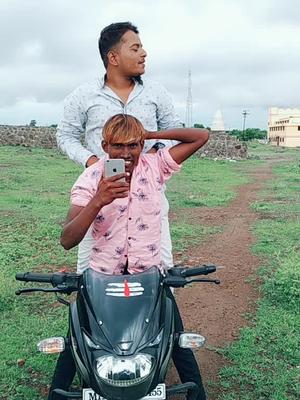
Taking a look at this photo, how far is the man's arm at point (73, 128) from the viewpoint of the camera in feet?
10.1

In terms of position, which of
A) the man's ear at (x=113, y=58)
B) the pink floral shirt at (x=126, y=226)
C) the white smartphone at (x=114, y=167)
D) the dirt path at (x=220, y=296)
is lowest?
the dirt path at (x=220, y=296)

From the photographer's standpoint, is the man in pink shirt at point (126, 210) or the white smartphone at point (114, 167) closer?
the white smartphone at point (114, 167)

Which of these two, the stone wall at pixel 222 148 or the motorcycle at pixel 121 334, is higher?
the stone wall at pixel 222 148

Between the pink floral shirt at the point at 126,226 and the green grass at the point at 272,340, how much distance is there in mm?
1195

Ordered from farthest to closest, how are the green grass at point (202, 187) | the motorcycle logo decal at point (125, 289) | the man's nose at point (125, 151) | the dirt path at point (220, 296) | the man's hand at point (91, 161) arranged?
the green grass at point (202, 187)
the dirt path at point (220, 296)
the man's hand at point (91, 161)
the man's nose at point (125, 151)
the motorcycle logo decal at point (125, 289)

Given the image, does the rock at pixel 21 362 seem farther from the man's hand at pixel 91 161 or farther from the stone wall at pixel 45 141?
the stone wall at pixel 45 141

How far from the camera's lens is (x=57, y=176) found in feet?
48.4

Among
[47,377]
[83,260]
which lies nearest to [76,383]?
[47,377]

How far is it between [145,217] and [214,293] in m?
2.64

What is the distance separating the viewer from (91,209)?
91.2 inches

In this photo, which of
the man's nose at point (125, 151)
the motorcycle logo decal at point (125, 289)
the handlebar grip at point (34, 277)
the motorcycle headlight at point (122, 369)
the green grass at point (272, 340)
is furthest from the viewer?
the green grass at point (272, 340)

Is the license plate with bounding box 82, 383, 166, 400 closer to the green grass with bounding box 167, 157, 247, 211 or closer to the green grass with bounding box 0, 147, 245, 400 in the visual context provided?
the green grass with bounding box 0, 147, 245, 400

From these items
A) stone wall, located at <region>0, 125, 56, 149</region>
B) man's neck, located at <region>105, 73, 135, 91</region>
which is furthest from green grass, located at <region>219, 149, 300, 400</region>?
stone wall, located at <region>0, 125, 56, 149</region>

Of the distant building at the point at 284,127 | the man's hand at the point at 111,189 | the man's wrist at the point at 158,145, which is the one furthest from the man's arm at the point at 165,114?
the distant building at the point at 284,127
